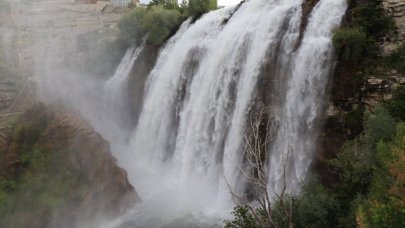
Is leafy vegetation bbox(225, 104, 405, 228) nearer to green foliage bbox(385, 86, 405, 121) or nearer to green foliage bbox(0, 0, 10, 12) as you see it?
green foliage bbox(385, 86, 405, 121)

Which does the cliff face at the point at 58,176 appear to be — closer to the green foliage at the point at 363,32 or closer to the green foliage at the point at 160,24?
the green foliage at the point at 363,32

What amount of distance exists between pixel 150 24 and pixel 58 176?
65.2 feet

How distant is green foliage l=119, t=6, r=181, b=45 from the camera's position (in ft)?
125

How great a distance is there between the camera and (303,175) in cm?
1852

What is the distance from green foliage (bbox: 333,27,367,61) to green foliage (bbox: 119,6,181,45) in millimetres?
22279

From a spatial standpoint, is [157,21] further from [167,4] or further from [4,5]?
[4,5]

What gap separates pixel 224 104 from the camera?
23.7m

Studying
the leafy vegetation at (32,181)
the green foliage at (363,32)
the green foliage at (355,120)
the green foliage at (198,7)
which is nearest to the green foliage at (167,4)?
the green foliage at (198,7)

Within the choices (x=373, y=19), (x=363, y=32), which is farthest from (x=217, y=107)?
(x=373, y=19)

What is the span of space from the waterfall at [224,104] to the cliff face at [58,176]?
247 cm

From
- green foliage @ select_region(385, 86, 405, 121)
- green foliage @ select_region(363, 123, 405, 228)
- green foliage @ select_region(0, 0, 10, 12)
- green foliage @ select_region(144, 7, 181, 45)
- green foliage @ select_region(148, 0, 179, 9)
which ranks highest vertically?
green foliage @ select_region(0, 0, 10, 12)

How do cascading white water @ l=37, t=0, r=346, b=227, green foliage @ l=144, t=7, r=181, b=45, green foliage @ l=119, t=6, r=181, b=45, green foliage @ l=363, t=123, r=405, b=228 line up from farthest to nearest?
green foliage @ l=119, t=6, r=181, b=45 → green foliage @ l=144, t=7, r=181, b=45 → cascading white water @ l=37, t=0, r=346, b=227 → green foliage @ l=363, t=123, r=405, b=228

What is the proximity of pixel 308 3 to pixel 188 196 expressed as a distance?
1293 cm

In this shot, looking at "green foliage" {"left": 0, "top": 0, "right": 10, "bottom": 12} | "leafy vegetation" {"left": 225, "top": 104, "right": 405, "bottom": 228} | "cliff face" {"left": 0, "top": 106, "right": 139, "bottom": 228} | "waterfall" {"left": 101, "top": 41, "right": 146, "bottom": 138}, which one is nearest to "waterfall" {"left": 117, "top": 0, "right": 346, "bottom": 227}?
"leafy vegetation" {"left": 225, "top": 104, "right": 405, "bottom": 228}
